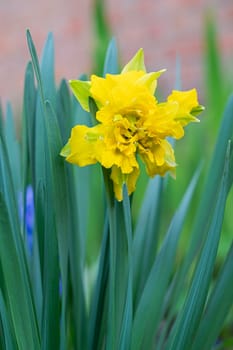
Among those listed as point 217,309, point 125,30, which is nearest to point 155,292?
point 217,309

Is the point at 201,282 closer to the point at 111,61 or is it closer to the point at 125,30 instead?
the point at 111,61

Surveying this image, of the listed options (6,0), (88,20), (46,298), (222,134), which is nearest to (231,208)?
(222,134)

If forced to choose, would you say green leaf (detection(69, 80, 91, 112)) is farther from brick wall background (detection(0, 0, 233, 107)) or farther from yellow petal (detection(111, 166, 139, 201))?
brick wall background (detection(0, 0, 233, 107))

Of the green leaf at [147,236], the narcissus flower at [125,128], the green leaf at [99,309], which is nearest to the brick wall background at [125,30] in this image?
the green leaf at [147,236]

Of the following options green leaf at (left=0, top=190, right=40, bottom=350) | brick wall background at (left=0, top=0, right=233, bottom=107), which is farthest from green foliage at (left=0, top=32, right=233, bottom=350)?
brick wall background at (left=0, top=0, right=233, bottom=107)

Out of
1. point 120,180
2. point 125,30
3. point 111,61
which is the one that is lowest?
point 120,180

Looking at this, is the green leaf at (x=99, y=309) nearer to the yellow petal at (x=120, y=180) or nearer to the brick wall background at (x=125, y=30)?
the yellow petal at (x=120, y=180)

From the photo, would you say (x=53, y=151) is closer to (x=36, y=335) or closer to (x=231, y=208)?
(x=36, y=335)
